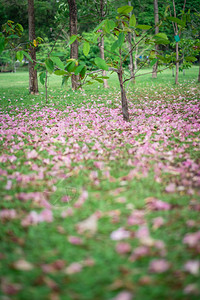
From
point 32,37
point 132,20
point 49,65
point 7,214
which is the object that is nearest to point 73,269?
point 7,214

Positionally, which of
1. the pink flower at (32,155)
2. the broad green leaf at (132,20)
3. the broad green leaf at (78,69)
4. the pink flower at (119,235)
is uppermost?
the broad green leaf at (132,20)

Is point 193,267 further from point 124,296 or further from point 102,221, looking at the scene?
point 102,221

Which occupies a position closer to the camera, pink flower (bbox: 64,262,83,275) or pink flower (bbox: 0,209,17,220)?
pink flower (bbox: 64,262,83,275)

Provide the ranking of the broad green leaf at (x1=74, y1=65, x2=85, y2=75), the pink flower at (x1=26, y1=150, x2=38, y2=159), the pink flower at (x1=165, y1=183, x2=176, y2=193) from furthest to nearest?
1. the pink flower at (x1=26, y1=150, x2=38, y2=159)
2. the broad green leaf at (x1=74, y1=65, x2=85, y2=75)
3. the pink flower at (x1=165, y1=183, x2=176, y2=193)

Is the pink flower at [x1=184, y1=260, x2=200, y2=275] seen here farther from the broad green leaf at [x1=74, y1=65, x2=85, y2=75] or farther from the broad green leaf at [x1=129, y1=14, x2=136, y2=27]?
the broad green leaf at [x1=129, y1=14, x2=136, y2=27]

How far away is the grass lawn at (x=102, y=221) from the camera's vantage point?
38.8 inches

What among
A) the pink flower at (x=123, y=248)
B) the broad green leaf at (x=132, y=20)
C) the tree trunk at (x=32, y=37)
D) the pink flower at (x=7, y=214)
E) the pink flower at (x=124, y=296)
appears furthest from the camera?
the tree trunk at (x=32, y=37)

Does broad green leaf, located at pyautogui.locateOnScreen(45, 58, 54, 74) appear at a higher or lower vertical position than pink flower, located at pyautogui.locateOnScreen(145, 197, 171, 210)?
higher

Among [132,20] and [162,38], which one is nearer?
[162,38]

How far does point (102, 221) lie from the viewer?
140 centimetres

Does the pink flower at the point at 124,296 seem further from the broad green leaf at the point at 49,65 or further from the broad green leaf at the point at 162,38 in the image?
the broad green leaf at the point at 162,38

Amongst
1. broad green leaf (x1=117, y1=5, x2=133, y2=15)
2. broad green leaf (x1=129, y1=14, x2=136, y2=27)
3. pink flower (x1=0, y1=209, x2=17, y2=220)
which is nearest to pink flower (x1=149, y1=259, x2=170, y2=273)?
pink flower (x1=0, y1=209, x2=17, y2=220)

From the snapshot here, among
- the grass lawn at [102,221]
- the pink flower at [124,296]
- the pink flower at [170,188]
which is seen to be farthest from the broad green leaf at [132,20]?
the pink flower at [124,296]

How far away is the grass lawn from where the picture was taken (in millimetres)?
985
